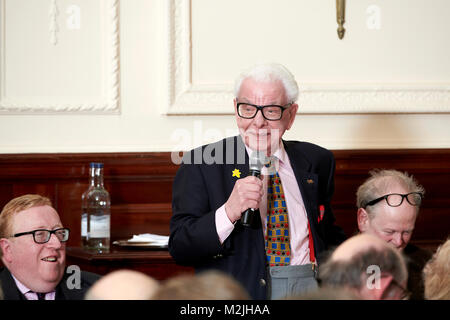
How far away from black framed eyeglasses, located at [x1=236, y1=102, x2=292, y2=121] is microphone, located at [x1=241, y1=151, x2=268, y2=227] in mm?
147

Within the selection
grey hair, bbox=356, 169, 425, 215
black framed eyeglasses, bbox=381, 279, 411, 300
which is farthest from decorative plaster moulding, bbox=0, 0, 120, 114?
black framed eyeglasses, bbox=381, 279, 411, 300

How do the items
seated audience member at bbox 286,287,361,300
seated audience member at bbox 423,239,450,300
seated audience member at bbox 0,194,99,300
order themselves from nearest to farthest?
seated audience member at bbox 286,287,361,300, seated audience member at bbox 423,239,450,300, seated audience member at bbox 0,194,99,300

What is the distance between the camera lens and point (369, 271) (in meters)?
1.51

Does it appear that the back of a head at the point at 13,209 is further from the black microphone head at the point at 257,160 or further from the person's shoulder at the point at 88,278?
the black microphone head at the point at 257,160

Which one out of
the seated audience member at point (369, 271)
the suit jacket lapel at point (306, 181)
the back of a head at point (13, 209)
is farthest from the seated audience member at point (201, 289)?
the back of a head at point (13, 209)

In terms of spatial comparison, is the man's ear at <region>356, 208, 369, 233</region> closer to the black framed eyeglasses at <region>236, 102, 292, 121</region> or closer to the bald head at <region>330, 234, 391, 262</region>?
the black framed eyeglasses at <region>236, 102, 292, 121</region>

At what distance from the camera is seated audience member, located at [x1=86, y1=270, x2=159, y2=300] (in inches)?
51.8

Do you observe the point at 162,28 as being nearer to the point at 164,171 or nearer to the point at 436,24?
the point at 164,171

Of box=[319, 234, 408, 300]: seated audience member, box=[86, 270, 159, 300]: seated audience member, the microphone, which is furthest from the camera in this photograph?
the microphone

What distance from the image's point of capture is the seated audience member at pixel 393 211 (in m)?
2.94

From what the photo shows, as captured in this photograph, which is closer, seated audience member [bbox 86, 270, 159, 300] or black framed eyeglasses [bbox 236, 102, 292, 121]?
seated audience member [bbox 86, 270, 159, 300]

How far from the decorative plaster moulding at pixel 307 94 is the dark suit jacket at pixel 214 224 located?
1.15m

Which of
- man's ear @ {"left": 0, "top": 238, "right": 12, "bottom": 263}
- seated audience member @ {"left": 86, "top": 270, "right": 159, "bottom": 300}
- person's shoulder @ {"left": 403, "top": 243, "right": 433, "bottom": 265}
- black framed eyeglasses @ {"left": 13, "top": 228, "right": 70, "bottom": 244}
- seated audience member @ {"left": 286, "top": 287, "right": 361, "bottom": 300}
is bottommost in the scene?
person's shoulder @ {"left": 403, "top": 243, "right": 433, "bottom": 265}

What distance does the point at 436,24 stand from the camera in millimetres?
4164
